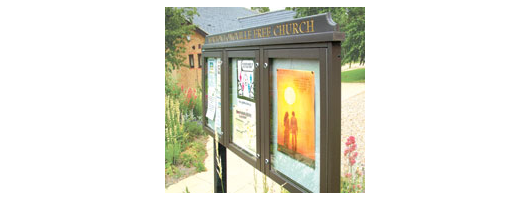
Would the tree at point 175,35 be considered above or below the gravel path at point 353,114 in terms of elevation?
above

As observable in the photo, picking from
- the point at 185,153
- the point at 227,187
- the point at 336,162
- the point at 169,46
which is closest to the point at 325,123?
the point at 336,162

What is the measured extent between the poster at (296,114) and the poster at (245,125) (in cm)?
36

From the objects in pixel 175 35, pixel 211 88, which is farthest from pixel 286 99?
pixel 175 35

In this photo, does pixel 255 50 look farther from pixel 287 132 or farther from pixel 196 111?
pixel 196 111

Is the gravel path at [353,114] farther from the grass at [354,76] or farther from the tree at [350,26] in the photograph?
the tree at [350,26]

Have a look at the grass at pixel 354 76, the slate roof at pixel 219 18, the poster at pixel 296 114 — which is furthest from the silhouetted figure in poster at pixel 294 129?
the slate roof at pixel 219 18

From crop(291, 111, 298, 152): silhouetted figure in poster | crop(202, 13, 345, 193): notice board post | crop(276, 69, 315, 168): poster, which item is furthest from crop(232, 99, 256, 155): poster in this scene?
crop(291, 111, 298, 152): silhouetted figure in poster

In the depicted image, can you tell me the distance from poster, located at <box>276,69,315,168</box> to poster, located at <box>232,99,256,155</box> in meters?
0.36

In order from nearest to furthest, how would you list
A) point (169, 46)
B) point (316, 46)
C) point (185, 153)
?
point (316, 46) < point (185, 153) < point (169, 46)

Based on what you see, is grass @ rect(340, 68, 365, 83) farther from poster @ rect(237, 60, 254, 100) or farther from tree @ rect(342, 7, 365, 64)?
poster @ rect(237, 60, 254, 100)

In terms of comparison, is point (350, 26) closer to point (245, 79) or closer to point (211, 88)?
point (211, 88)

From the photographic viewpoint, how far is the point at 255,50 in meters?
2.20

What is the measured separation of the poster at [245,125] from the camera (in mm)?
2389

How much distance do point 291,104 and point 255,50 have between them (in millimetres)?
509
